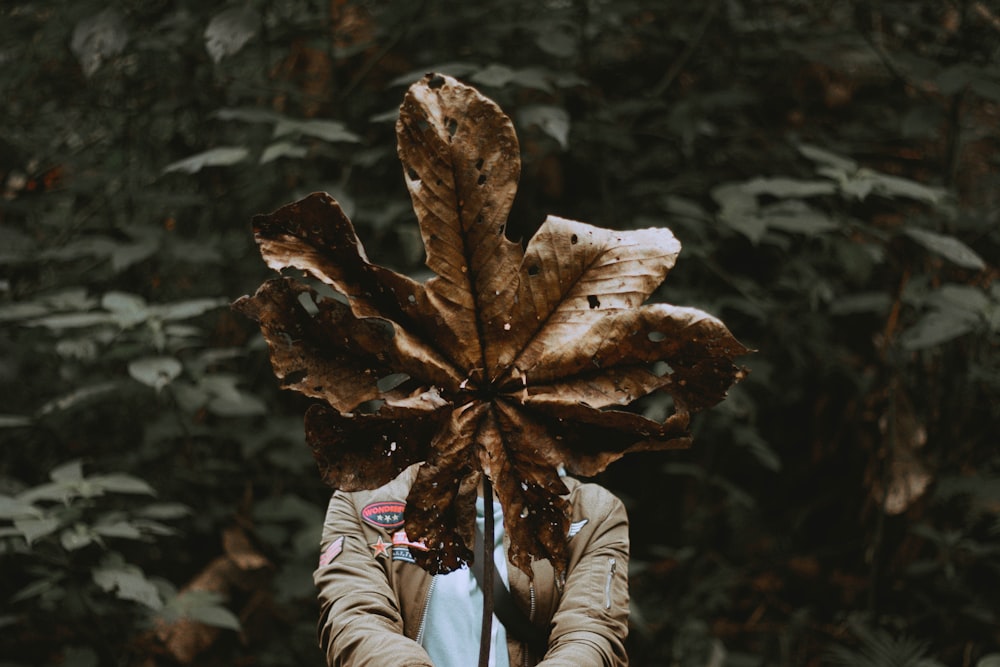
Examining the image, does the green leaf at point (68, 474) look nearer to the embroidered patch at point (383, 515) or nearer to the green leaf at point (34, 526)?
the green leaf at point (34, 526)

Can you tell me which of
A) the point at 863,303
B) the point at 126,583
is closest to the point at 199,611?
the point at 126,583

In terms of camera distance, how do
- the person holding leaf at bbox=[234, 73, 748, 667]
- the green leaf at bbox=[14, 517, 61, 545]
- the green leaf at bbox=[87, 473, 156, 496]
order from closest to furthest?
the person holding leaf at bbox=[234, 73, 748, 667]
the green leaf at bbox=[14, 517, 61, 545]
the green leaf at bbox=[87, 473, 156, 496]

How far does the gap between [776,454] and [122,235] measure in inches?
141

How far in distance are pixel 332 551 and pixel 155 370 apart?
4.92 feet

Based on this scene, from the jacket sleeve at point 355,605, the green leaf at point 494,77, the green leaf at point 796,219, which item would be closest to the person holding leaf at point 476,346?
the jacket sleeve at point 355,605

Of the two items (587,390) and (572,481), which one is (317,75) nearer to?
(572,481)

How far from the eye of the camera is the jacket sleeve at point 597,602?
139 centimetres

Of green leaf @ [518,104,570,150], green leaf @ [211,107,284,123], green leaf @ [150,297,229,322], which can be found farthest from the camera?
green leaf @ [211,107,284,123]

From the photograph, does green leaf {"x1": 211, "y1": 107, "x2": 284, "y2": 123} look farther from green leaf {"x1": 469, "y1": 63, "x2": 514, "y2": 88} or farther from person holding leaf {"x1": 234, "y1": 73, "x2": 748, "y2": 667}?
person holding leaf {"x1": 234, "y1": 73, "x2": 748, "y2": 667}

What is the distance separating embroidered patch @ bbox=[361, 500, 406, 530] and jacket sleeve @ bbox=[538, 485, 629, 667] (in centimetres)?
33

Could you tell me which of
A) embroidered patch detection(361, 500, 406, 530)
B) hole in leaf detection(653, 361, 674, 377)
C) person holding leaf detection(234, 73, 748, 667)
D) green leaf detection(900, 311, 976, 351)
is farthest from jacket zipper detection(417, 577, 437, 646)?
green leaf detection(900, 311, 976, 351)

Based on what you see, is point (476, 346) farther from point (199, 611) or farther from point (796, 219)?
point (796, 219)

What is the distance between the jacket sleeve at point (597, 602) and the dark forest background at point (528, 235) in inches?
59.2

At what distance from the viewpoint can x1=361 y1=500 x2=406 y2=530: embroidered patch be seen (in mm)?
1534
